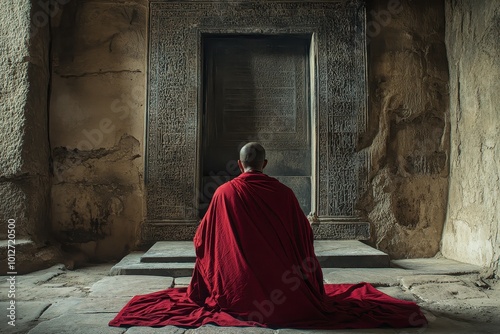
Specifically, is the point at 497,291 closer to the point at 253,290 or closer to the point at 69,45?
the point at 253,290

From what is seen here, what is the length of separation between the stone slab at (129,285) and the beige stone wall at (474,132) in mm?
3039

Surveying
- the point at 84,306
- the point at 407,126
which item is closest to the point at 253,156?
the point at 84,306

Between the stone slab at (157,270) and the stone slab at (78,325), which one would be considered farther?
the stone slab at (157,270)

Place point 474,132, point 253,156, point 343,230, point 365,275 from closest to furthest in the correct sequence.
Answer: point 253,156
point 365,275
point 474,132
point 343,230

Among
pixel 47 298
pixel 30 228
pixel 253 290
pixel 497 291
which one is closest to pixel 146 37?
pixel 30 228

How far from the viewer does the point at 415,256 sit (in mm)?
5328

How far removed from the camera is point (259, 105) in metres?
5.70

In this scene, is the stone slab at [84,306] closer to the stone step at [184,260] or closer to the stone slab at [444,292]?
the stone step at [184,260]

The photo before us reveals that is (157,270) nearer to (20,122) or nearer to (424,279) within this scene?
(20,122)

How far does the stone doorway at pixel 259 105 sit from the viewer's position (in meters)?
5.63

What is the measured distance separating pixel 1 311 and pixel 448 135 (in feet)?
15.9

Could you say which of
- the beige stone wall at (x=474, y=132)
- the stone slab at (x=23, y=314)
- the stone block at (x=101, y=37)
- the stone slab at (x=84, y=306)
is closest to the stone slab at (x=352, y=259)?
the beige stone wall at (x=474, y=132)

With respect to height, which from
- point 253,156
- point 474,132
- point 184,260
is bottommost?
point 184,260

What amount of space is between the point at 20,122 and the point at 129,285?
2.19 m
